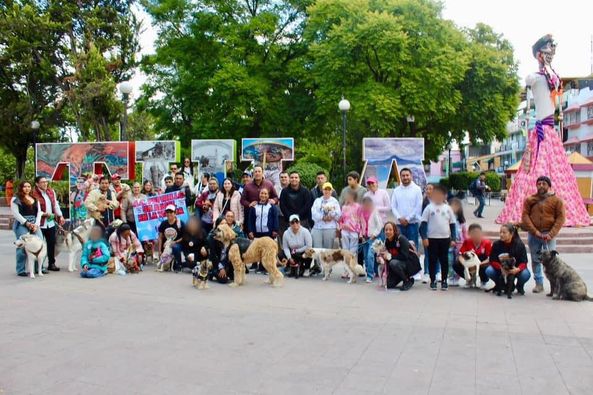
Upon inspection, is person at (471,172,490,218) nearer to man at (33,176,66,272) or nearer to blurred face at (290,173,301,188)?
blurred face at (290,173,301,188)

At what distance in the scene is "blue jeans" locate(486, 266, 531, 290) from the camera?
26.5 ft

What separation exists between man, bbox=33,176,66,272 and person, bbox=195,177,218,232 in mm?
2852

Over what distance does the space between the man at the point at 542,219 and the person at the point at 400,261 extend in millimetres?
1858

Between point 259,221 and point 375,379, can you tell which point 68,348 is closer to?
point 375,379

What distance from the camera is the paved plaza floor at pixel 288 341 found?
176 inches

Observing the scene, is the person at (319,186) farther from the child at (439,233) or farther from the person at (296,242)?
the child at (439,233)

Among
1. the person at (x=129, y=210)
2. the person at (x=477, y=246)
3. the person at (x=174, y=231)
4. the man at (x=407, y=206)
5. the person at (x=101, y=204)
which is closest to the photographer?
the person at (x=477, y=246)

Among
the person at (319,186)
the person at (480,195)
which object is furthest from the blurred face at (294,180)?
the person at (480,195)

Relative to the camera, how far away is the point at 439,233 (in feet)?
28.0

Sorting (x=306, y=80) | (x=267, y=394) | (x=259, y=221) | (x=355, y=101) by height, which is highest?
(x=306, y=80)

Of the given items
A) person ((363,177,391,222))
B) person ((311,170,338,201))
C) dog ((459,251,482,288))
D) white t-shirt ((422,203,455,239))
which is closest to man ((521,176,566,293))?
dog ((459,251,482,288))

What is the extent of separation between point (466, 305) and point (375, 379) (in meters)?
3.50

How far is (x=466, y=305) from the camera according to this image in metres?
7.56

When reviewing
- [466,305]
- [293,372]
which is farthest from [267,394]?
[466,305]
